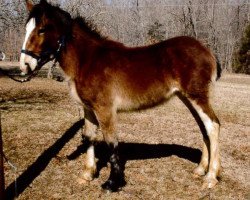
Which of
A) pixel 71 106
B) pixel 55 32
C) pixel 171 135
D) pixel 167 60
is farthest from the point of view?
pixel 71 106

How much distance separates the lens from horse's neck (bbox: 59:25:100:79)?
5391mm

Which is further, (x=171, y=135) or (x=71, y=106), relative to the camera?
(x=71, y=106)

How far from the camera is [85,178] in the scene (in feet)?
19.4

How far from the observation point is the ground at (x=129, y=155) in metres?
5.61

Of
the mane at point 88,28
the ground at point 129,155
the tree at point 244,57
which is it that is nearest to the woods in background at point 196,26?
the tree at point 244,57

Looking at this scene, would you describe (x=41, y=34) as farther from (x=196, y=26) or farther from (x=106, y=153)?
(x=196, y=26)

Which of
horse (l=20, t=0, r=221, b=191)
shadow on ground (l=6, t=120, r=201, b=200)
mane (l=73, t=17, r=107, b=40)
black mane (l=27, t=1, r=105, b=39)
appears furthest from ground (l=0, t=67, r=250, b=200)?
black mane (l=27, t=1, r=105, b=39)

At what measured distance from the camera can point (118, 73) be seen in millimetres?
5500

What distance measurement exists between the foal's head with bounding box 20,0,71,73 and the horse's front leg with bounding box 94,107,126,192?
1.24 m

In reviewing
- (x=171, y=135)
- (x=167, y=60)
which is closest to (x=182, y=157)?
(x=171, y=135)

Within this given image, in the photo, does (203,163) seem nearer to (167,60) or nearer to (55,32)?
(167,60)

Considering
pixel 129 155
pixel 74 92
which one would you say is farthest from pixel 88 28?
pixel 129 155

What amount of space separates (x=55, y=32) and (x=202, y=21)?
6855 cm

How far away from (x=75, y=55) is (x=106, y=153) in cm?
271
